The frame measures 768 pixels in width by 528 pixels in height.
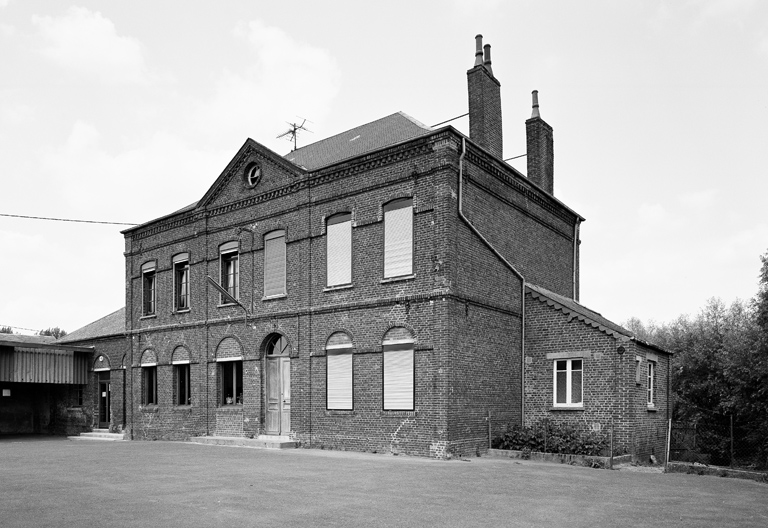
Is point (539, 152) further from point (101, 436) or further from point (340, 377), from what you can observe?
point (101, 436)

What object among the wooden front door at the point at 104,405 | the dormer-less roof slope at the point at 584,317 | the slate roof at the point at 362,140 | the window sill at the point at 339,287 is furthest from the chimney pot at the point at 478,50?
the wooden front door at the point at 104,405

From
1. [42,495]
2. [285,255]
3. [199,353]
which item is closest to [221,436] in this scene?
[199,353]

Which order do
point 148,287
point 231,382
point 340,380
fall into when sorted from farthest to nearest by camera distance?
point 148,287 < point 231,382 < point 340,380

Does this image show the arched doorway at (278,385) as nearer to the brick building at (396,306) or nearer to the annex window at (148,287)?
the brick building at (396,306)

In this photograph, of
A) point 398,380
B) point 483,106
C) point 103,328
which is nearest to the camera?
point 398,380

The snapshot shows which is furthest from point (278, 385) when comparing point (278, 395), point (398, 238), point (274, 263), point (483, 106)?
point (483, 106)

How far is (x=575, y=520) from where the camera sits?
9.30 metres

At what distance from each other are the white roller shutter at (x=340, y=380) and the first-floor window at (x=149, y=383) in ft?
30.5

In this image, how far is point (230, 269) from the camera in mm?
23172

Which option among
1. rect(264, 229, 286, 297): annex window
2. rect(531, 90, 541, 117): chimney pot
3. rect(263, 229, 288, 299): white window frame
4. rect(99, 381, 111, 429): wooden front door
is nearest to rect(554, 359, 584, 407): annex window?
rect(263, 229, 288, 299): white window frame

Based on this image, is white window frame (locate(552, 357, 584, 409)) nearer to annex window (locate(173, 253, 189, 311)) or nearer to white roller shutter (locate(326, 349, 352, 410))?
white roller shutter (locate(326, 349, 352, 410))

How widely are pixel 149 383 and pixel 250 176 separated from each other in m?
8.94

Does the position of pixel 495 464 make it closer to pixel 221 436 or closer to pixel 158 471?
pixel 158 471

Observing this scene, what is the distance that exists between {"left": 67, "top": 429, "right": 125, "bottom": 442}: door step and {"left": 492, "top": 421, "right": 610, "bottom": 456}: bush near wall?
15249mm
